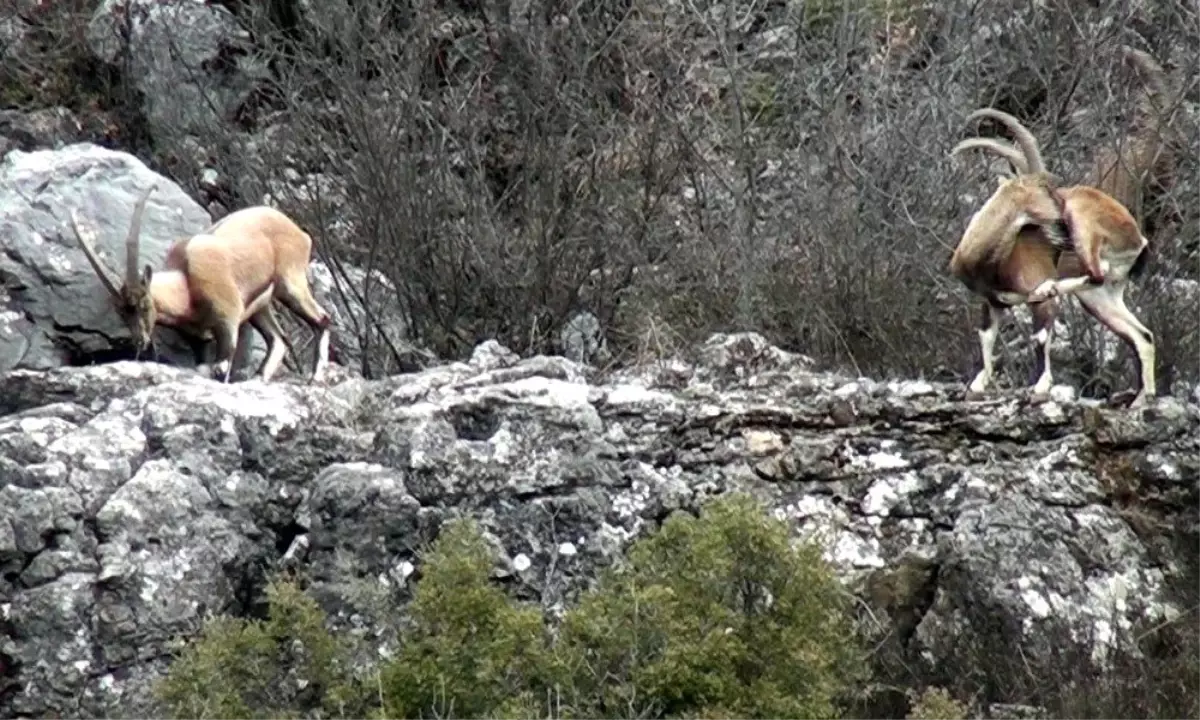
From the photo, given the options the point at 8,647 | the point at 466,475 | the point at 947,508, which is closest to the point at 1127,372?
the point at 947,508

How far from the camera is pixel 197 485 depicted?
850cm

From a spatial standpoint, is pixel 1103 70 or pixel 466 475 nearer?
pixel 466 475

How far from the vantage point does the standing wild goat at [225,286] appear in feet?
37.2

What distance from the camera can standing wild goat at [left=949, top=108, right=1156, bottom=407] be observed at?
30.7ft

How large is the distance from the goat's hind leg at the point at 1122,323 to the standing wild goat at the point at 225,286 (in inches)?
150

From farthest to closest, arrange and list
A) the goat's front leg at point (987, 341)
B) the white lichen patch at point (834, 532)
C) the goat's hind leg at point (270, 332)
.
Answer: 1. the goat's hind leg at point (270, 332)
2. the goat's front leg at point (987, 341)
3. the white lichen patch at point (834, 532)

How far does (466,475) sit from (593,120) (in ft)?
28.3

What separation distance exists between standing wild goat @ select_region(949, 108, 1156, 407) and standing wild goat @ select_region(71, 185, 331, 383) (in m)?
3.42

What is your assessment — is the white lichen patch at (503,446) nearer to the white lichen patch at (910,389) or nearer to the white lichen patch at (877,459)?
the white lichen patch at (877,459)

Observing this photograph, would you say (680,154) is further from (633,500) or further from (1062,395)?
(633,500)

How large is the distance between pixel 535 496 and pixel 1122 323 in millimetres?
2595

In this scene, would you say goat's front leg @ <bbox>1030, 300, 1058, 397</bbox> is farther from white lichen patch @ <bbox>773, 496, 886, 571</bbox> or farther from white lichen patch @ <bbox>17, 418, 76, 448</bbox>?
white lichen patch @ <bbox>17, 418, 76, 448</bbox>

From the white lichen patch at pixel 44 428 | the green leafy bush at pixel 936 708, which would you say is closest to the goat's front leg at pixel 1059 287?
the green leafy bush at pixel 936 708

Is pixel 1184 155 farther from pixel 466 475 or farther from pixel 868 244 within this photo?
pixel 466 475
